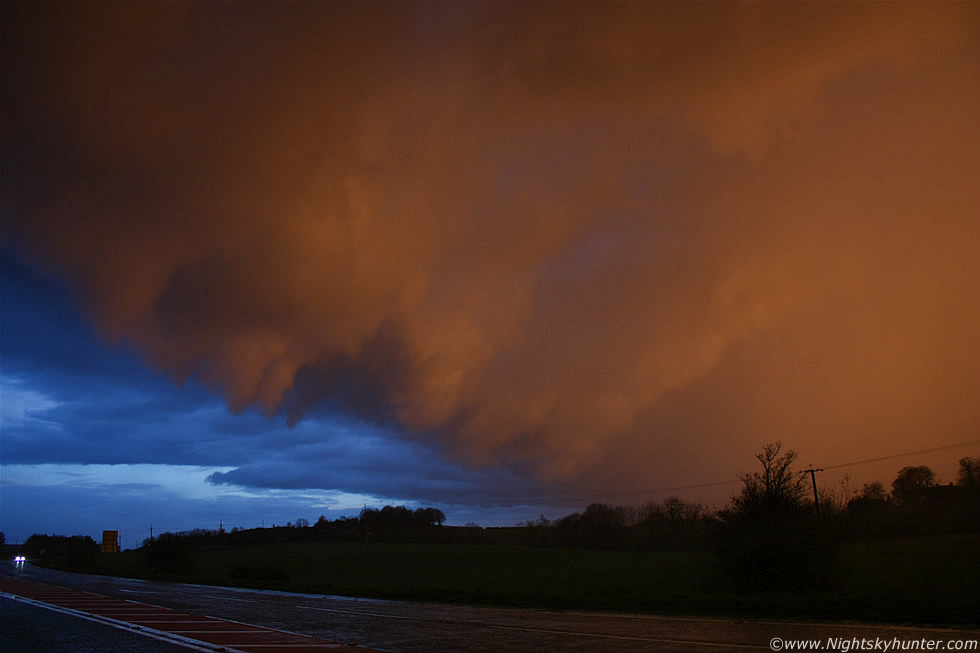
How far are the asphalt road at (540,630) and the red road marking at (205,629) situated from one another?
73cm

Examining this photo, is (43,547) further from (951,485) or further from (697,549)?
(951,485)

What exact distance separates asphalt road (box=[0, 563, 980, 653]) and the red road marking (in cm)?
73

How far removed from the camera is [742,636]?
13.6m

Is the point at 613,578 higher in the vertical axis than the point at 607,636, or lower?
lower

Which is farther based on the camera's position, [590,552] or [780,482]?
[590,552]

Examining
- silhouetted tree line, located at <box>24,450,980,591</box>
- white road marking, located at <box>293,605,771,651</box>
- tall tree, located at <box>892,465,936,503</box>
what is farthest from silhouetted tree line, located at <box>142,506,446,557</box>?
white road marking, located at <box>293,605,771,651</box>

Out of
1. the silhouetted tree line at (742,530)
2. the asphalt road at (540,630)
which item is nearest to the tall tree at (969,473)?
the silhouetted tree line at (742,530)

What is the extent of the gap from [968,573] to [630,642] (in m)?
31.5

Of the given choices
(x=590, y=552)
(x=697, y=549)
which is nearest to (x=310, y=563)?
(x=590, y=552)

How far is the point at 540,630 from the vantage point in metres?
16.3

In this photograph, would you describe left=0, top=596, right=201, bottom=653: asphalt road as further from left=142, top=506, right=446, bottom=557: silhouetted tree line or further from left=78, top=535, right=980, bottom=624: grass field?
left=142, top=506, right=446, bottom=557: silhouetted tree line

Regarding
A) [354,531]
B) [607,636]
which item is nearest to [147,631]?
[607,636]

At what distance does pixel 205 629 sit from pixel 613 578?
50094 mm

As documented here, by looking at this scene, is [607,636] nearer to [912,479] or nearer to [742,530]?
[742,530]
